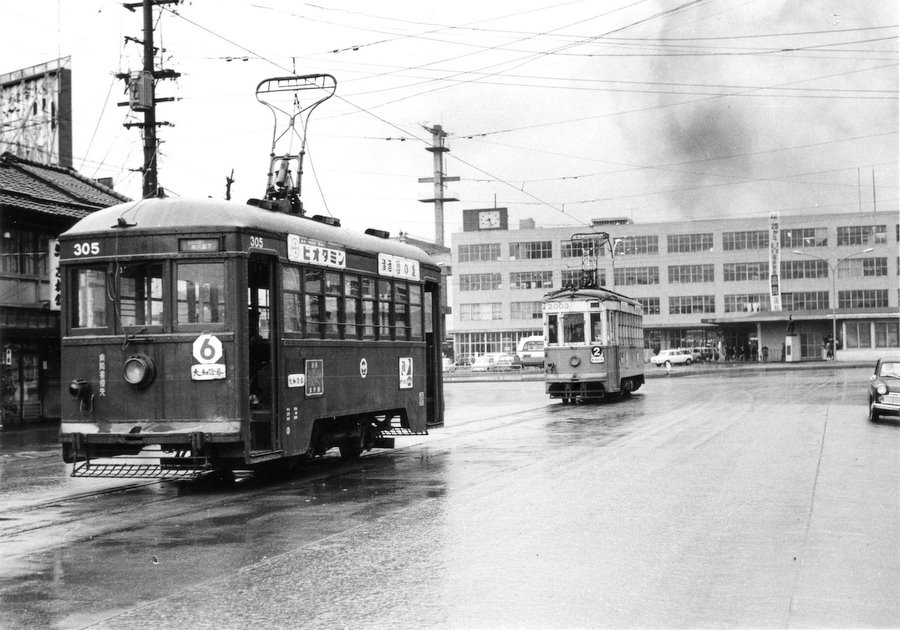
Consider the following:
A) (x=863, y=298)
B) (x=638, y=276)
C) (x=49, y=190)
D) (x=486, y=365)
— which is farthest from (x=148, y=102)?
(x=863, y=298)

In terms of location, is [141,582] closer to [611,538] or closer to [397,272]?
[611,538]

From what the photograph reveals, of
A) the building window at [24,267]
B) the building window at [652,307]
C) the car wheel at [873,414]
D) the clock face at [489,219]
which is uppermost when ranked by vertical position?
the clock face at [489,219]

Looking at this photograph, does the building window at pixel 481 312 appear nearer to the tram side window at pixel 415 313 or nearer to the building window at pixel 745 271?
the building window at pixel 745 271

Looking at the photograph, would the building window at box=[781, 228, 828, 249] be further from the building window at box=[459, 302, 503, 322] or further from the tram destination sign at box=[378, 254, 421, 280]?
the tram destination sign at box=[378, 254, 421, 280]

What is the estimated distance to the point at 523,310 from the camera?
326ft

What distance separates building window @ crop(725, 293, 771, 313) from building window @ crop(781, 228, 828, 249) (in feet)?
16.7

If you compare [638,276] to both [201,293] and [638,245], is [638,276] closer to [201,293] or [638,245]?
[638,245]

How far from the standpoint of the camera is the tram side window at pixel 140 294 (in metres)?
12.2

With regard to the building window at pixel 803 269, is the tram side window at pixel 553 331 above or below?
below

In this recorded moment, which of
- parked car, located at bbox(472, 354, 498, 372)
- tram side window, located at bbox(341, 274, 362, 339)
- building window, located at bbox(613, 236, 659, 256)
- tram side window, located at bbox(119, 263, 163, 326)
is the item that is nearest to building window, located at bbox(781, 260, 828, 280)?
building window, located at bbox(613, 236, 659, 256)

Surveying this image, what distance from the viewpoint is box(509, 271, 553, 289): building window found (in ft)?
325

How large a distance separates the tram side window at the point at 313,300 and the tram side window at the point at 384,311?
1.87 m

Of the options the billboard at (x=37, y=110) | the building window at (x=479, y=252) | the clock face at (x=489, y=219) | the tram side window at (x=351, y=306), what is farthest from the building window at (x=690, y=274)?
the tram side window at (x=351, y=306)

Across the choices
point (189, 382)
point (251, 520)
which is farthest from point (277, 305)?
point (251, 520)
